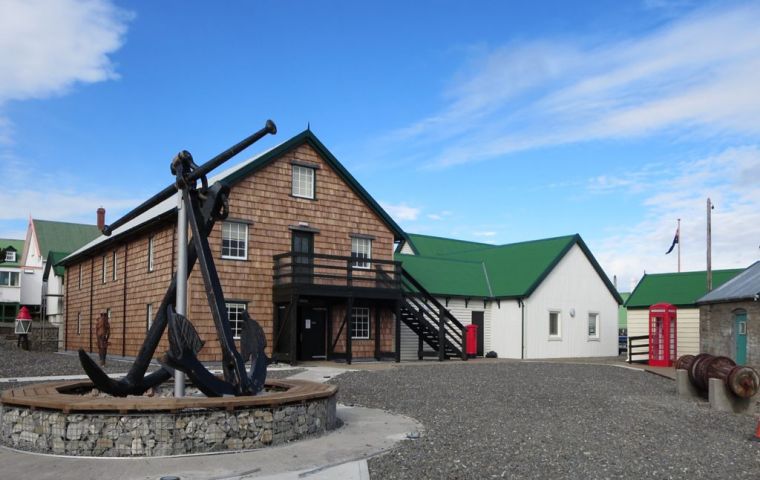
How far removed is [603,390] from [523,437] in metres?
7.82

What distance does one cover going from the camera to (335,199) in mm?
26406

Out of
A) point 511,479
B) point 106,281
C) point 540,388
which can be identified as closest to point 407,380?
point 540,388

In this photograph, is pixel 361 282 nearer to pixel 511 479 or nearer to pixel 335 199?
pixel 335 199

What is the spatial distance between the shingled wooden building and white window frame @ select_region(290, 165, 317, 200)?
1.4 inches

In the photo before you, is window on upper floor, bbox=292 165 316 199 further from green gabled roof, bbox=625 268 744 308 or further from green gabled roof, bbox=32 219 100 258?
green gabled roof, bbox=32 219 100 258

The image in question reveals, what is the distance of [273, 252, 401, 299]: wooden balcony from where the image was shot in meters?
23.6

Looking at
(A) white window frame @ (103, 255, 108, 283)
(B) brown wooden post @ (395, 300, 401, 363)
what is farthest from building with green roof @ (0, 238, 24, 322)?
(B) brown wooden post @ (395, 300, 401, 363)

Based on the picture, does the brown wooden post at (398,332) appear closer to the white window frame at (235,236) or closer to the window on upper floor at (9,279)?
the white window frame at (235,236)

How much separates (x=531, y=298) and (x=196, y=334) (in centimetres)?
2353

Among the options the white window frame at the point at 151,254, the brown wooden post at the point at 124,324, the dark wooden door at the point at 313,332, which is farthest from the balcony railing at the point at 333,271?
the brown wooden post at the point at 124,324

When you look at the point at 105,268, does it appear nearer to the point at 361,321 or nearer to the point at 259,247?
the point at 259,247

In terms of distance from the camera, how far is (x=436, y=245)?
4134 cm

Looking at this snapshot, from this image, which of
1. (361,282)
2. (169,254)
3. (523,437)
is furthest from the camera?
(361,282)

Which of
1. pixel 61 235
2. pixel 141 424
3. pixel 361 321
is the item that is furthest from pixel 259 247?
pixel 61 235
